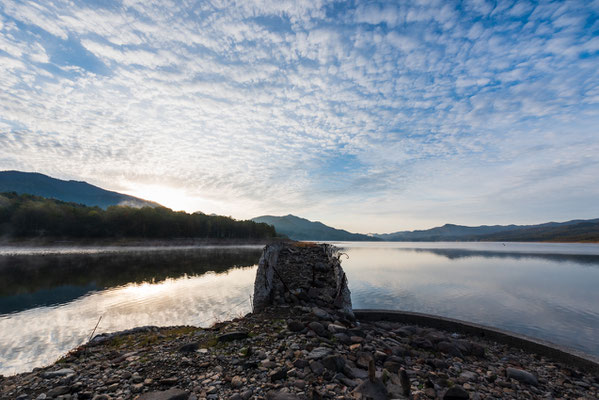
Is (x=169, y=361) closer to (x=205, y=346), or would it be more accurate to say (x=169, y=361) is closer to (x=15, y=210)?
(x=205, y=346)

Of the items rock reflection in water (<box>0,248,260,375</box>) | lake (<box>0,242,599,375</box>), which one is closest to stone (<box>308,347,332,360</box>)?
lake (<box>0,242,599,375</box>)

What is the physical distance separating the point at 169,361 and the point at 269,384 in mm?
3086

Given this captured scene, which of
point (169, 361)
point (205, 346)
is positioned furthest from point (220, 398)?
point (205, 346)

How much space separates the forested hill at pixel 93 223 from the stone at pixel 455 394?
113m

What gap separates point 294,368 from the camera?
20.2ft

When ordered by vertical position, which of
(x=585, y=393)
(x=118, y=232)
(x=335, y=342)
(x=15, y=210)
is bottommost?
(x=585, y=393)

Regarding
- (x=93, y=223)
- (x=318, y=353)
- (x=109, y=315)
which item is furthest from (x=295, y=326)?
(x=93, y=223)

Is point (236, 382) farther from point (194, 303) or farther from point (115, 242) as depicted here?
point (115, 242)

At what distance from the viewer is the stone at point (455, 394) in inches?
226

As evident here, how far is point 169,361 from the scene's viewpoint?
6.79m

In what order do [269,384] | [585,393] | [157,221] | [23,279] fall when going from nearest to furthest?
[269,384] → [585,393] → [23,279] → [157,221]

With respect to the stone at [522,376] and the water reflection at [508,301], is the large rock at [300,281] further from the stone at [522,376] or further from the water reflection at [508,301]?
the water reflection at [508,301]

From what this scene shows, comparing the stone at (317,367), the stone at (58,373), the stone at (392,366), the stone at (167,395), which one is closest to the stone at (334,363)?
the stone at (317,367)

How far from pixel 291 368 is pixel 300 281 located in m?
7.47
